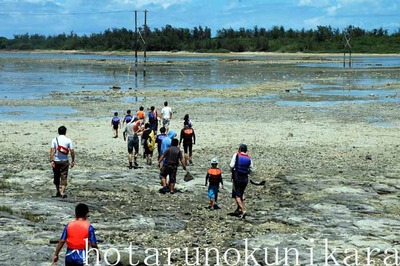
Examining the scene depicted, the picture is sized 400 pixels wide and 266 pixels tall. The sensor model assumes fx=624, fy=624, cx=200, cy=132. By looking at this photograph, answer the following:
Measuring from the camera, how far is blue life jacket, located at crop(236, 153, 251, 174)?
42.0 feet

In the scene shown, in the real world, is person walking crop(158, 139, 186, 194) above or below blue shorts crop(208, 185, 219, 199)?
above

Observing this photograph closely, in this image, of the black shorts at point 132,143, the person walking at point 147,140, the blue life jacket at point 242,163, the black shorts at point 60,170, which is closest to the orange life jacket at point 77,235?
the blue life jacket at point 242,163

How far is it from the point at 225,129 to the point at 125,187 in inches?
460

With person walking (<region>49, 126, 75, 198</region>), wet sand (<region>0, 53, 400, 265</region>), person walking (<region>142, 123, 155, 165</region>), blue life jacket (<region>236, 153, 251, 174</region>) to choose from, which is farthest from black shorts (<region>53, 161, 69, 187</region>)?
person walking (<region>142, 123, 155, 165</region>)

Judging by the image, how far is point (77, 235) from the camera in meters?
8.18

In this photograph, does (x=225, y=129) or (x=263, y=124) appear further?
(x=263, y=124)

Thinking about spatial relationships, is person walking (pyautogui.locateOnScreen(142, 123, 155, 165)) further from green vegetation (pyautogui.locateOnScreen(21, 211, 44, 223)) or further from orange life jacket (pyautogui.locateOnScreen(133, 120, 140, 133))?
green vegetation (pyautogui.locateOnScreen(21, 211, 44, 223))

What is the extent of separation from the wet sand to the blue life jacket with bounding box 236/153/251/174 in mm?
1013

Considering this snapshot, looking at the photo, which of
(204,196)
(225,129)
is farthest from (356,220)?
(225,129)

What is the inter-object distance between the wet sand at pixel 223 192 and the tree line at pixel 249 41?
4171 inches

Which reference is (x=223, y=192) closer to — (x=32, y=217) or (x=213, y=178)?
(x=213, y=178)

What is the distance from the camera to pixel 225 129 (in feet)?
87.6

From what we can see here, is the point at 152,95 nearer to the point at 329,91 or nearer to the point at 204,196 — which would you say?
the point at 329,91

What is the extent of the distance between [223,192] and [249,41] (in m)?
142
